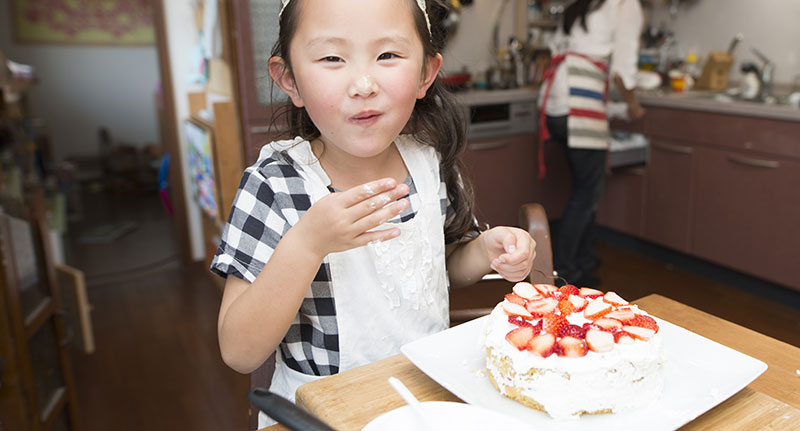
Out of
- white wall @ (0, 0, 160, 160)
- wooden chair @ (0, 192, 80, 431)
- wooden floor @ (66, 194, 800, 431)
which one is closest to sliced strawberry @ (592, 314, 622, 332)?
wooden floor @ (66, 194, 800, 431)

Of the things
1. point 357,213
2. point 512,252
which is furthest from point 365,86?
point 512,252

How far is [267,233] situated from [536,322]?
0.37 m

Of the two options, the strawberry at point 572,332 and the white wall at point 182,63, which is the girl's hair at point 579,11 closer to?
the white wall at point 182,63

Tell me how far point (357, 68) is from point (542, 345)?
369mm

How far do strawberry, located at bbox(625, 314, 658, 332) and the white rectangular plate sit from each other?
0.06 metres

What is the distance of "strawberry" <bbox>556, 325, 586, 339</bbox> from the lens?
0.65m

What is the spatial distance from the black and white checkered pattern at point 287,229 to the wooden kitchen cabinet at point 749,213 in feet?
8.06

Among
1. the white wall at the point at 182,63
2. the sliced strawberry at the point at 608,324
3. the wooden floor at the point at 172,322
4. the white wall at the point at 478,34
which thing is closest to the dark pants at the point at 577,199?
the wooden floor at the point at 172,322

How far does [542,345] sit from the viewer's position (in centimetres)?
64

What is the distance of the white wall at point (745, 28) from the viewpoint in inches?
127

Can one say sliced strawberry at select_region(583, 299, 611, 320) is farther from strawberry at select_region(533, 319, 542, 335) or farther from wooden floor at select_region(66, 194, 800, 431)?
→ wooden floor at select_region(66, 194, 800, 431)

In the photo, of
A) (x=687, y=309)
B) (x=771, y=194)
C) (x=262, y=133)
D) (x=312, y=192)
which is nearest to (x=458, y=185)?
(x=312, y=192)

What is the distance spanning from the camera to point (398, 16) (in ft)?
2.57

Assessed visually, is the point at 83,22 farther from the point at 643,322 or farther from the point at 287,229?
the point at 643,322
